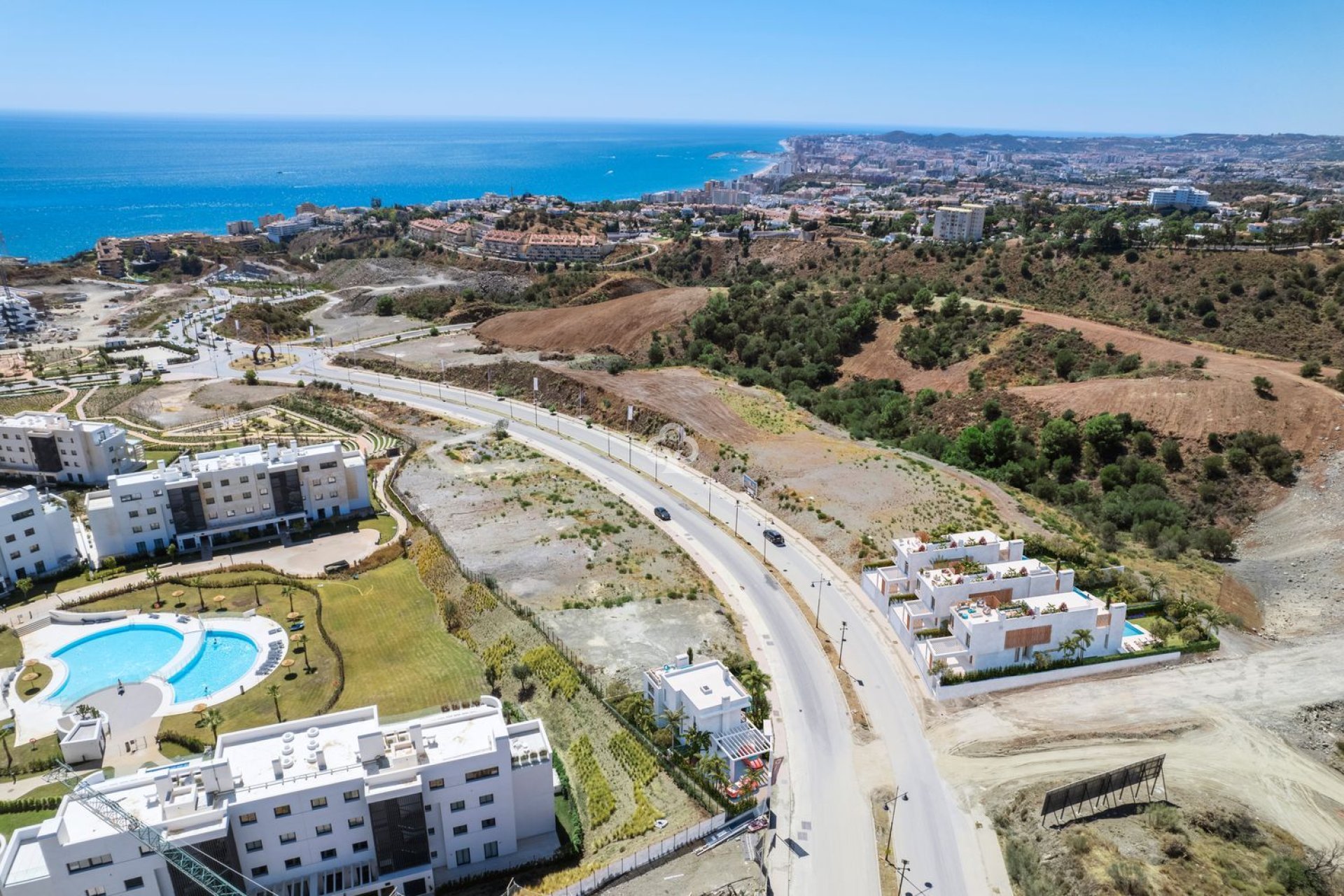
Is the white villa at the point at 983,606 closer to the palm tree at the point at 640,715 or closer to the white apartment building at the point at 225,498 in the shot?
the palm tree at the point at 640,715

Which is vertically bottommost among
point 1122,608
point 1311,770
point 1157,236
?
point 1311,770

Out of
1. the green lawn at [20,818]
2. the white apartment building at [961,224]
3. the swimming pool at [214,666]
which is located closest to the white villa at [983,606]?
the swimming pool at [214,666]

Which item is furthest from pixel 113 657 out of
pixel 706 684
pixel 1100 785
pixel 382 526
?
pixel 1100 785

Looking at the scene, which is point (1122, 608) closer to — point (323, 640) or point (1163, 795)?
point (1163, 795)

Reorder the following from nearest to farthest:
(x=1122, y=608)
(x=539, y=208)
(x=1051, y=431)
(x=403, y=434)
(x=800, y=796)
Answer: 1. (x=800, y=796)
2. (x=1122, y=608)
3. (x=1051, y=431)
4. (x=403, y=434)
5. (x=539, y=208)

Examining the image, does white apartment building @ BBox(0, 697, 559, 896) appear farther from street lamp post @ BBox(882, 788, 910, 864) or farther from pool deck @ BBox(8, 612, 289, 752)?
street lamp post @ BBox(882, 788, 910, 864)

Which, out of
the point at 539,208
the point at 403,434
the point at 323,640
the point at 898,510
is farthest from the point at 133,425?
the point at 539,208
